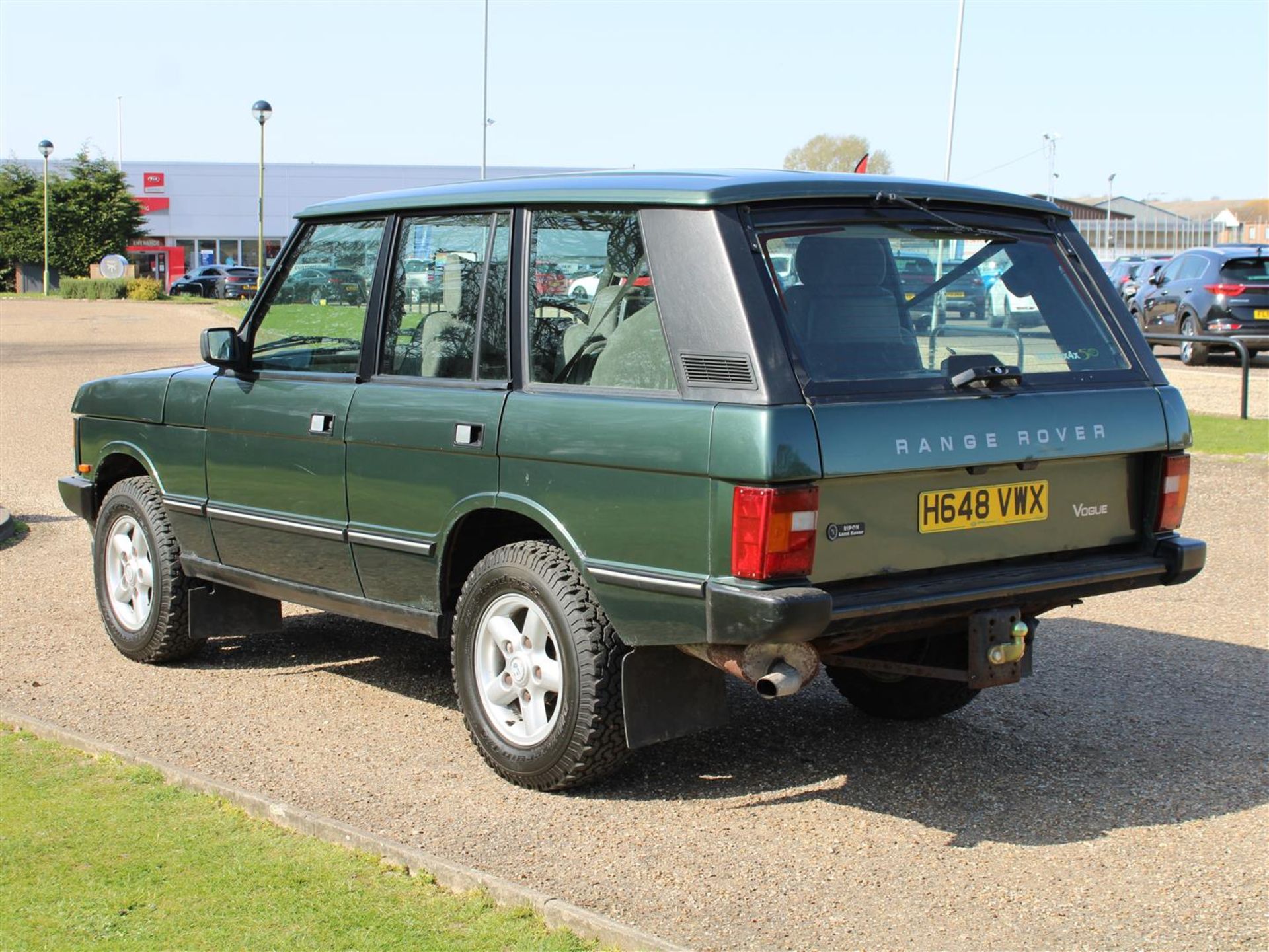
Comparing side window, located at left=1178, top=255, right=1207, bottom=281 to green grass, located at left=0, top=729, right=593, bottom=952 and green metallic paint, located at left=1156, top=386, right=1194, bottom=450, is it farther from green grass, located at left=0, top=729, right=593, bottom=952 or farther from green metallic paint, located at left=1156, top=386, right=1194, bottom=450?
green grass, located at left=0, top=729, right=593, bottom=952

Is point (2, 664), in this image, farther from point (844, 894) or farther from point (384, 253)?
point (844, 894)

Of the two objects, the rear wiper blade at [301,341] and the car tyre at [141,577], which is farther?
the car tyre at [141,577]

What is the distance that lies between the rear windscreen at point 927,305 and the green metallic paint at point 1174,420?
17 cm

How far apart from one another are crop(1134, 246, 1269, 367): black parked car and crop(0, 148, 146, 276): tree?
50.4 m

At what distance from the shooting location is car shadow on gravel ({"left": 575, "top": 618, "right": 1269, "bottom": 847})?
492cm

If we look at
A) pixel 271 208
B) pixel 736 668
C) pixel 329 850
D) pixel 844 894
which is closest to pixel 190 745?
pixel 329 850

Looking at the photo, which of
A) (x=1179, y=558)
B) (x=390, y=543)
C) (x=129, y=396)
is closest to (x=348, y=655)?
(x=129, y=396)

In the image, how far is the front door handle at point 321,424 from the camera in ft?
18.7

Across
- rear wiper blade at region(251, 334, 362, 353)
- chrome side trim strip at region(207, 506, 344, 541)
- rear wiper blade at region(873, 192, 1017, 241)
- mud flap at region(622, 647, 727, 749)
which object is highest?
rear wiper blade at region(873, 192, 1017, 241)

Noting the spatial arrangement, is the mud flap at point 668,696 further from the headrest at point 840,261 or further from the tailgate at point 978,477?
the headrest at point 840,261

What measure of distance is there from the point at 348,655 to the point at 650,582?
310 centimetres

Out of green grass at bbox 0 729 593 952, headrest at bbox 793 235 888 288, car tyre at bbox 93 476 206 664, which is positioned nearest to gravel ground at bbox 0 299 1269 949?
car tyre at bbox 93 476 206 664

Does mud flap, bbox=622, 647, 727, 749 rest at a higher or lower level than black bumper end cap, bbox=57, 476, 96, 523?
lower

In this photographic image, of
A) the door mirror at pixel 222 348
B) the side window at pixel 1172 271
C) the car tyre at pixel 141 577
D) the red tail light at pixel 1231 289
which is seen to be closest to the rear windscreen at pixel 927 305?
the door mirror at pixel 222 348
